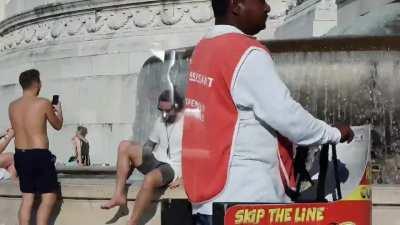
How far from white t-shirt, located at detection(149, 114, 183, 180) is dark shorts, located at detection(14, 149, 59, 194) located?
700 millimetres

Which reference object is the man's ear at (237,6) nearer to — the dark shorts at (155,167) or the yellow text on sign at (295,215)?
the yellow text on sign at (295,215)

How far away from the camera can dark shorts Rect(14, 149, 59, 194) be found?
18.7ft

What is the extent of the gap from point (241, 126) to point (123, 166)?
8.44 ft

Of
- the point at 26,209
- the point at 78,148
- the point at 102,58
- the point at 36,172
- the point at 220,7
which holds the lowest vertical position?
the point at 78,148

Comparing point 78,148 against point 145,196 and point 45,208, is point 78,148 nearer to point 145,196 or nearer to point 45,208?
point 45,208

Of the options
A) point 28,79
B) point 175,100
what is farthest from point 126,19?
point 28,79

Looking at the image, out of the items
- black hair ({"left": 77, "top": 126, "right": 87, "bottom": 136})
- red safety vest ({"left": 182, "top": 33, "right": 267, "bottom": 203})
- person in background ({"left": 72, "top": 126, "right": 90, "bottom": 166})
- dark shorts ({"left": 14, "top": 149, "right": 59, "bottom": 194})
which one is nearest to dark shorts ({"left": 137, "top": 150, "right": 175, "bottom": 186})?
dark shorts ({"left": 14, "top": 149, "right": 59, "bottom": 194})

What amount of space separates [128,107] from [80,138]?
107 cm

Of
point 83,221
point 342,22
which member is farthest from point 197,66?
point 342,22

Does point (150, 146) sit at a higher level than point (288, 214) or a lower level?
lower

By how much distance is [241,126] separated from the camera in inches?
120

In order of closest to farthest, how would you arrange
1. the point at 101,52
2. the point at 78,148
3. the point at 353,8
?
the point at 353,8
the point at 78,148
the point at 101,52

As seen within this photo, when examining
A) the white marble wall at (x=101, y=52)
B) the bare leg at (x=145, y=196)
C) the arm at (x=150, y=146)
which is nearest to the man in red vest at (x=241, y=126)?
the bare leg at (x=145, y=196)

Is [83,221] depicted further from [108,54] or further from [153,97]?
[108,54]
